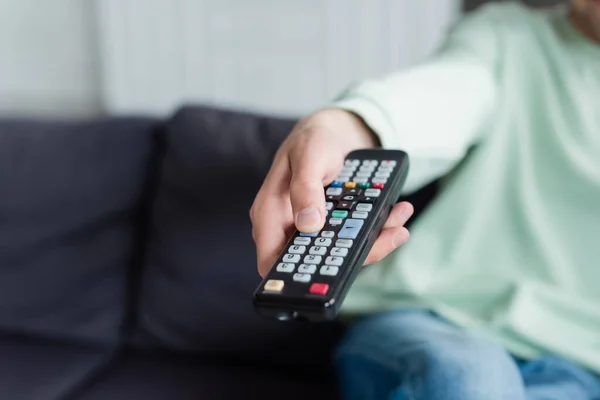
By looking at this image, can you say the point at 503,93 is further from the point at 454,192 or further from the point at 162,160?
the point at 162,160

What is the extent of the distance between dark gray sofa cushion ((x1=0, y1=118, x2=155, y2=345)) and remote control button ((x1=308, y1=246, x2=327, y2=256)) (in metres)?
0.64

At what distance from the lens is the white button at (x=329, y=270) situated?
19.8 inches

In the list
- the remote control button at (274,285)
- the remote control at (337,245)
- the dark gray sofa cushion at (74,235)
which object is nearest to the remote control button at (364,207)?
the remote control at (337,245)

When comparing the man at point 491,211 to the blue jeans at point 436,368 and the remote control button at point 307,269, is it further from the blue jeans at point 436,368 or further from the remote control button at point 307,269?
the remote control button at point 307,269

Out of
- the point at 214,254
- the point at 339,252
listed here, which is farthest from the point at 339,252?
the point at 214,254

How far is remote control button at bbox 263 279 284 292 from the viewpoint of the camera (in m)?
0.49

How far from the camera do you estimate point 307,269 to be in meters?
0.51

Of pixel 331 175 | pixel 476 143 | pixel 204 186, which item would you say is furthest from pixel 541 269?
pixel 204 186

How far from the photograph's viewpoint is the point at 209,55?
4.48 ft

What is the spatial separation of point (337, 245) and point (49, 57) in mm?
1211

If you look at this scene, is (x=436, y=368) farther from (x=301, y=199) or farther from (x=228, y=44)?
(x=228, y=44)

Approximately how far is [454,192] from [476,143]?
73 millimetres

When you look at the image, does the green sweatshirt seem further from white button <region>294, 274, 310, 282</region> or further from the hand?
white button <region>294, 274, 310, 282</region>

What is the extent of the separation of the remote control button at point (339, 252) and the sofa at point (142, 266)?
1.42 feet
